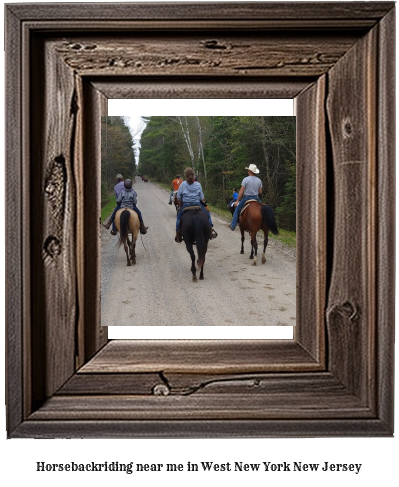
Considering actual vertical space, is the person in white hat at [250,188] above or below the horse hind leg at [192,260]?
above

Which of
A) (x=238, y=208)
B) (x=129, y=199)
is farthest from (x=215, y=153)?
(x=129, y=199)

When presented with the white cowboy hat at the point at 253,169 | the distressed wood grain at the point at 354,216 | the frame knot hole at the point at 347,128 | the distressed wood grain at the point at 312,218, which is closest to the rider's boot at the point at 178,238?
the white cowboy hat at the point at 253,169

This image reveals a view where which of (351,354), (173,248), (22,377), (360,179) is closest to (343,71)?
(360,179)

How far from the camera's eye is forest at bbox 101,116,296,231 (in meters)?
3.08

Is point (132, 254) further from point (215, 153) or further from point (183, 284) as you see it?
point (215, 153)

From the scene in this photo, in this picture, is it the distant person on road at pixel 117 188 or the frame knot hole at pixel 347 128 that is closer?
the frame knot hole at pixel 347 128

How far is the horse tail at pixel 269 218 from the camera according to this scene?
3.13 metres

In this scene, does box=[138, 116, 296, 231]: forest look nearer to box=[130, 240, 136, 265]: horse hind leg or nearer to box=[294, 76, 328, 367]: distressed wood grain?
box=[294, 76, 328, 367]: distressed wood grain

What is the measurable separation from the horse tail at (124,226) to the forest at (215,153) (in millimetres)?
207

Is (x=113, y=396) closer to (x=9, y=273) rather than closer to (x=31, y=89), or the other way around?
(x=9, y=273)

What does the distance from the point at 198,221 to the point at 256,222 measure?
0.41 metres

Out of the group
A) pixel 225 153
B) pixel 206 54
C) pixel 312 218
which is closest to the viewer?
pixel 206 54

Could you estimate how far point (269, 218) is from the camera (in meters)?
3.17

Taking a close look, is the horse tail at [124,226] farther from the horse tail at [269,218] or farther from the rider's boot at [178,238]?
the horse tail at [269,218]
